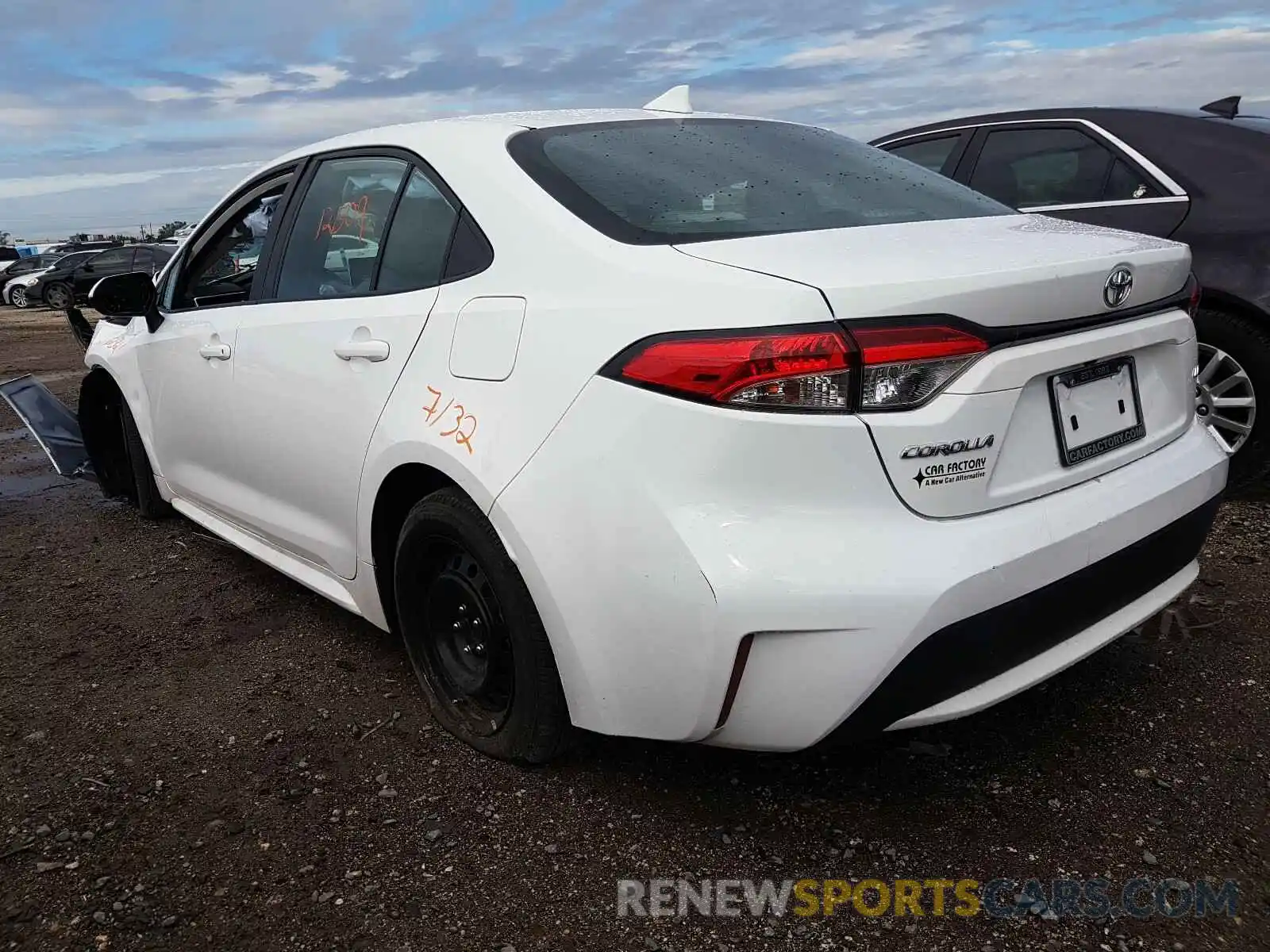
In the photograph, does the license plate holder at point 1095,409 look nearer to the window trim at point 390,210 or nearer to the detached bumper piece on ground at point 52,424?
the window trim at point 390,210

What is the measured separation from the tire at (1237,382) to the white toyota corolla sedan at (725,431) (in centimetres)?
182

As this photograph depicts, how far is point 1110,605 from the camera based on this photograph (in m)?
2.11

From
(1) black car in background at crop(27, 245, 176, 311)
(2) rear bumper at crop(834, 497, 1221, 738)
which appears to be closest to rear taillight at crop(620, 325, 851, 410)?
(2) rear bumper at crop(834, 497, 1221, 738)

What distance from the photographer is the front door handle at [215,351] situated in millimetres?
3176

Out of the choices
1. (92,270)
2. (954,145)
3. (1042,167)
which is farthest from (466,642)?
(92,270)

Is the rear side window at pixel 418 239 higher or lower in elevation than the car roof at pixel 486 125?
lower

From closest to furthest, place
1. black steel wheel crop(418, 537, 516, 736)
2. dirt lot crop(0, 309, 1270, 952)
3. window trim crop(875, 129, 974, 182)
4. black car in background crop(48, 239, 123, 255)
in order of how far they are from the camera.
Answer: dirt lot crop(0, 309, 1270, 952), black steel wheel crop(418, 537, 516, 736), window trim crop(875, 129, 974, 182), black car in background crop(48, 239, 123, 255)

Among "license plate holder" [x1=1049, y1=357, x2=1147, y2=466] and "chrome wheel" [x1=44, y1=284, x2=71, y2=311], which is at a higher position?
"license plate holder" [x1=1049, y1=357, x2=1147, y2=466]

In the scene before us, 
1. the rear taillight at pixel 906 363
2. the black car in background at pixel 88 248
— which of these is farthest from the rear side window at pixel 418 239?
the black car in background at pixel 88 248

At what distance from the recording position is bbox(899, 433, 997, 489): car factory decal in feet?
5.84

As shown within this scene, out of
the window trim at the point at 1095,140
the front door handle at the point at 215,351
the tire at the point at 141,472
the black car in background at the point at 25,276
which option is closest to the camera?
the front door handle at the point at 215,351

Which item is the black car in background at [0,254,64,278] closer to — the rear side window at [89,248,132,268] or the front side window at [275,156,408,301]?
the rear side window at [89,248,132,268]

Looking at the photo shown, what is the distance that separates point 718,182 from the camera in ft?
7.74

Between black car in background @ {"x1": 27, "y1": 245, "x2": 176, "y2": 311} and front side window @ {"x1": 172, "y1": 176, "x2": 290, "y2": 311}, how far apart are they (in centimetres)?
2170
